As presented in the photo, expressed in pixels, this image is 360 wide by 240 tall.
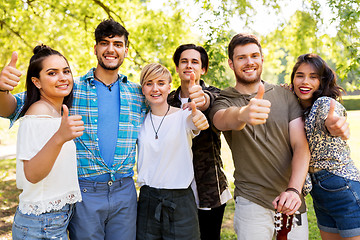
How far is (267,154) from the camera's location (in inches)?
100.0

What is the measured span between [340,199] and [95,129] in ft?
6.83

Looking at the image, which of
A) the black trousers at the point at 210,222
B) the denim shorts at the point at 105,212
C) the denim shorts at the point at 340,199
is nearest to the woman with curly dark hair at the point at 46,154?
the denim shorts at the point at 105,212

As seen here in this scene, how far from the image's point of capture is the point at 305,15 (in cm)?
693

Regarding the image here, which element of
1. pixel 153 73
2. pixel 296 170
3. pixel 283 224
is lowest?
pixel 283 224

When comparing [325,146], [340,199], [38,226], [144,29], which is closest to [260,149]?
[325,146]

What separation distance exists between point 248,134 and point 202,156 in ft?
2.23

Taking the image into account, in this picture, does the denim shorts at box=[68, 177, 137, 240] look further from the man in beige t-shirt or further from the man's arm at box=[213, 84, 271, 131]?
the man's arm at box=[213, 84, 271, 131]

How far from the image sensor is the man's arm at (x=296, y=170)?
222 centimetres

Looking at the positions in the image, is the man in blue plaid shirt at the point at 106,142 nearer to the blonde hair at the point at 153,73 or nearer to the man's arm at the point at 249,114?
the blonde hair at the point at 153,73

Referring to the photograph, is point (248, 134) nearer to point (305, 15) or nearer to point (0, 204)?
point (305, 15)

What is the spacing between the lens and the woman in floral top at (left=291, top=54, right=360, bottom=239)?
240 cm

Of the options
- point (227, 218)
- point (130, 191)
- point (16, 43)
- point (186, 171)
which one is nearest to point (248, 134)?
point (186, 171)

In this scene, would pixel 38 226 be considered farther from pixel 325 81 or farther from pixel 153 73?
pixel 325 81

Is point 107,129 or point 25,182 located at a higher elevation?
point 107,129
